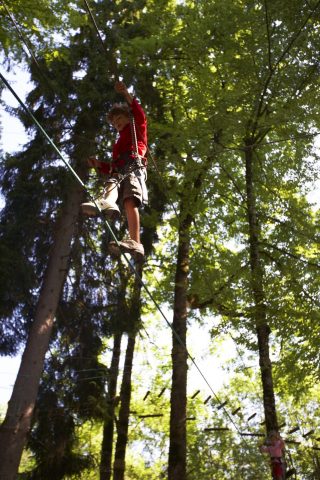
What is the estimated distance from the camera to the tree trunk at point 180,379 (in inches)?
292

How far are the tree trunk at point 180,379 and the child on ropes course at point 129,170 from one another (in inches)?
119

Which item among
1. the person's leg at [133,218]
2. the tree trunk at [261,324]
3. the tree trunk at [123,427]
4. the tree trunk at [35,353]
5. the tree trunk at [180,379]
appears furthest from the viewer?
the tree trunk at [123,427]

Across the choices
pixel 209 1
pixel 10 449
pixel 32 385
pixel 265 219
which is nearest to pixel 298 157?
pixel 265 219

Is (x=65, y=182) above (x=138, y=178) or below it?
above

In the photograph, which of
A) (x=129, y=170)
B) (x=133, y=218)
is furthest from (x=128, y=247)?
(x=129, y=170)

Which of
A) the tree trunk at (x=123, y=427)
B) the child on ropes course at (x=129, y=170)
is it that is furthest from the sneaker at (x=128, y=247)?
the tree trunk at (x=123, y=427)

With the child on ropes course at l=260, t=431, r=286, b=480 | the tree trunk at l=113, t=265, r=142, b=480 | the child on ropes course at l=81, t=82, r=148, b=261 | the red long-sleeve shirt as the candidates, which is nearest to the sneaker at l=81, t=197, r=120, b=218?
the child on ropes course at l=81, t=82, r=148, b=261

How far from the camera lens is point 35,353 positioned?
729cm

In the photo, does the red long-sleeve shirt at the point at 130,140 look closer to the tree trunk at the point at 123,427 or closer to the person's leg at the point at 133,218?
the person's leg at the point at 133,218

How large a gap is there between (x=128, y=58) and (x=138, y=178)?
5434 mm

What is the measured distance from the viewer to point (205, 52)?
7965 mm

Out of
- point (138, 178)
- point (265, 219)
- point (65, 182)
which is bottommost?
point (138, 178)

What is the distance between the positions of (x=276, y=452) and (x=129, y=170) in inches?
157

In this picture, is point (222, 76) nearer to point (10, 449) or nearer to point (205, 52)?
point (205, 52)
